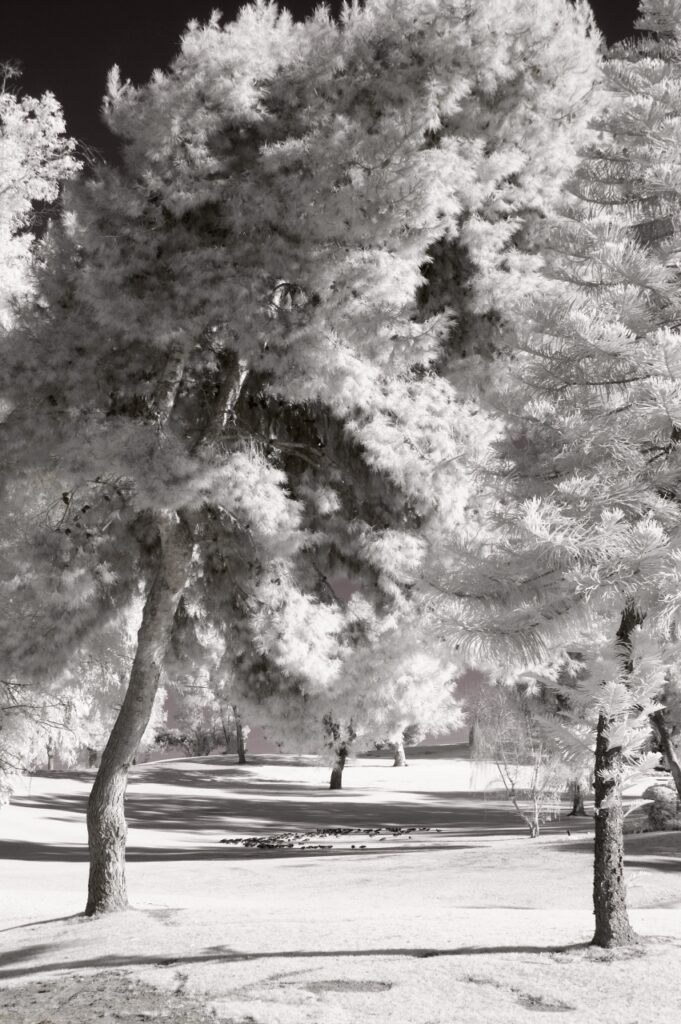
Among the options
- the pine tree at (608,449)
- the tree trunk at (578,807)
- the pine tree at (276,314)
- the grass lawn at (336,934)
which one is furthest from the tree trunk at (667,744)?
the tree trunk at (578,807)

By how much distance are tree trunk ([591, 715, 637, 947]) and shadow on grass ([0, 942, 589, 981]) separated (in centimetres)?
29

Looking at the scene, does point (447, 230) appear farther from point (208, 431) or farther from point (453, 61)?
point (208, 431)

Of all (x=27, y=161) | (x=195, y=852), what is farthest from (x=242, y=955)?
(x=195, y=852)

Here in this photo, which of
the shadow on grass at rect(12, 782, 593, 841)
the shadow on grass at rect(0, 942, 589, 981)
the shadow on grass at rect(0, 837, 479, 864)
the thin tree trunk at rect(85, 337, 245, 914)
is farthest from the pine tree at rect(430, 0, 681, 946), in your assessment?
the shadow on grass at rect(12, 782, 593, 841)

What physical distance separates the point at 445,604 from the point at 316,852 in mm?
18506

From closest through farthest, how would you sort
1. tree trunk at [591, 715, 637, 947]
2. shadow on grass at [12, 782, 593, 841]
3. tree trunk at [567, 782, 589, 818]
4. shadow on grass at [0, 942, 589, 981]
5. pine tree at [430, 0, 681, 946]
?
pine tree at [430, 0, 681, 946] → tree trunk at [591, 715, 637, 947] → shadow on grass at [0, 942, 589, 981] → shadow on grass at [12, 782, 593, 841] → tree trunk at [567, 782, 589, 818]

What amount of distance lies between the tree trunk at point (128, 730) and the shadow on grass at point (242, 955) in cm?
211

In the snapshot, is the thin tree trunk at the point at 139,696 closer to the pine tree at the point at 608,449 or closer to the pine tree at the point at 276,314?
the pine tree at the point at 276,314

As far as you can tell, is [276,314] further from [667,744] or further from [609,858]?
[667,744]

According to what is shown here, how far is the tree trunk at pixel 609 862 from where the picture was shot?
7.85 metres

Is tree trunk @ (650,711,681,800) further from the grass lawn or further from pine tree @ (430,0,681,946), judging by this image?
pine tree @ (430,0,681,946)

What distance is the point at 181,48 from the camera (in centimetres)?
1033

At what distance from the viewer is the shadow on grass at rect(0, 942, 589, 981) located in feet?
26.2

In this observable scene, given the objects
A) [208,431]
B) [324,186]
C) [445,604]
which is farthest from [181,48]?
[445,604]
